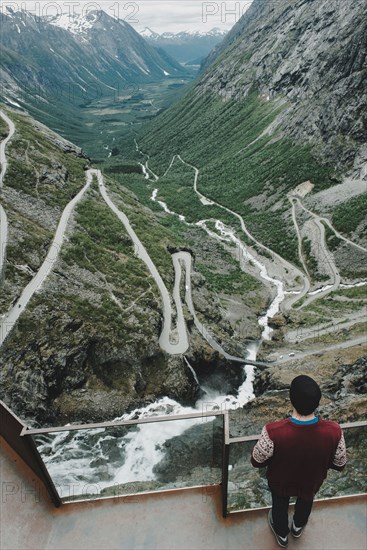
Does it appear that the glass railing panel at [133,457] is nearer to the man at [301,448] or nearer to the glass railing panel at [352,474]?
the man at [301,448]

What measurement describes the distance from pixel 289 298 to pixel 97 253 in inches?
1375

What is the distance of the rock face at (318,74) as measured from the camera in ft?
339

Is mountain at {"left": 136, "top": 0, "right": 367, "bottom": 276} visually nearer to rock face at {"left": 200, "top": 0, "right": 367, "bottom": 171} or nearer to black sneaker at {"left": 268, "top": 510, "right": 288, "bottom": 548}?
rock face at {"left": 200, "top": 0, "right": 367, "bottom": 171}

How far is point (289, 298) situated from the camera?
68438 millimetres

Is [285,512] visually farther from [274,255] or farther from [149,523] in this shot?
[274,255]

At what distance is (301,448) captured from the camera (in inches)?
224

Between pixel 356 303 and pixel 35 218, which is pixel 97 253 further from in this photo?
pixel 356 303

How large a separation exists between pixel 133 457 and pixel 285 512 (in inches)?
108

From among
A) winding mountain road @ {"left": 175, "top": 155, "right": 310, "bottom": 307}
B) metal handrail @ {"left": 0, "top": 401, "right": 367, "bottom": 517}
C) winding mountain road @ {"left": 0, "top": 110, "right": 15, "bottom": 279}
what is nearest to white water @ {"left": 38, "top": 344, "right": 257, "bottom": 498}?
metal handrail @ {"left": 0, "top": 401, "right": 367, "bottom": 517}

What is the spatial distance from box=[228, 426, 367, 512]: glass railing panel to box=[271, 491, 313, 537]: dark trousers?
0.35 metres

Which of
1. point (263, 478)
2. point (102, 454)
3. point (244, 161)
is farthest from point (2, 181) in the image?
point (244, 161)

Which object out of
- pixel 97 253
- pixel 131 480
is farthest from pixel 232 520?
pixel 97 253

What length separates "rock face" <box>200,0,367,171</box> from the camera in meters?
103

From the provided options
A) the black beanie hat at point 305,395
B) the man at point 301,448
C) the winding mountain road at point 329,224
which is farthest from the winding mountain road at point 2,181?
the winding mountain road at point 329,224
